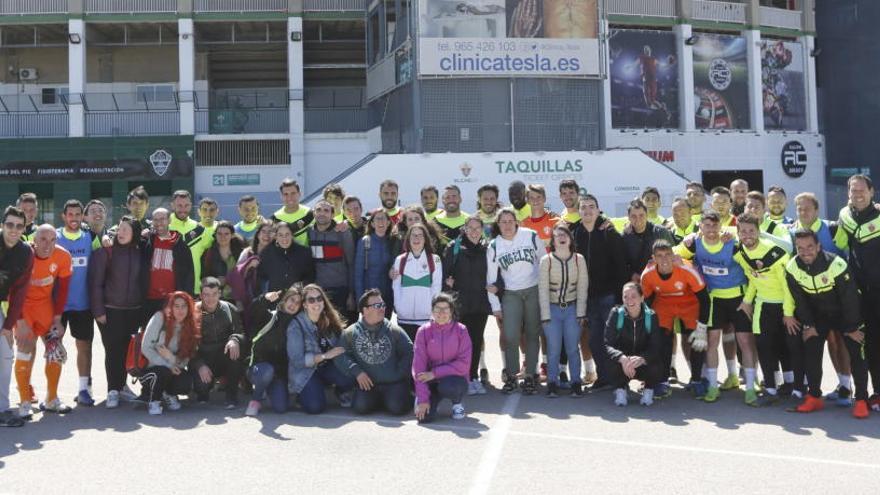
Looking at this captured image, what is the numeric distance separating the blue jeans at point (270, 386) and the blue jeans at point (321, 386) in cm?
18

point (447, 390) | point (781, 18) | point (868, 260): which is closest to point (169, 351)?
point (447, 390)

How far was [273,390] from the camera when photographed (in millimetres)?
7324

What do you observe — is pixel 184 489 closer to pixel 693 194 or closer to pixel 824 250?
pixel 824 250

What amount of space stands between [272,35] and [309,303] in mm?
29112

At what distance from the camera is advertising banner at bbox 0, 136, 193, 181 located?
31234 millimetres

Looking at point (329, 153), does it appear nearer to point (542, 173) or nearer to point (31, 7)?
point (542, 173)

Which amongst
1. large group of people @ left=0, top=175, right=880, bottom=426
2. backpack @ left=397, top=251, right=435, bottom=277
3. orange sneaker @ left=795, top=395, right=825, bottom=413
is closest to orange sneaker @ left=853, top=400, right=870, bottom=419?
large group of people @ left=0, top=175, right=880, bottom=426

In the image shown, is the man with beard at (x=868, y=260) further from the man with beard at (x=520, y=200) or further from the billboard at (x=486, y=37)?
the billboard at (x=486, y=37)

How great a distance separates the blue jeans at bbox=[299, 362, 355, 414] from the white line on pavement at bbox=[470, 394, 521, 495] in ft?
5.05

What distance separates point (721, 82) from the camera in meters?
34.3

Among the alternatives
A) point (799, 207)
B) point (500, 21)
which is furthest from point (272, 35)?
point (799, 207)

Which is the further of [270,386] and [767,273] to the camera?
[767,273]

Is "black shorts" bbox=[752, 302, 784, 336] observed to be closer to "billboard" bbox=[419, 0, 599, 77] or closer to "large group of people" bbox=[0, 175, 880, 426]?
"large group of people" bbox=[0, 175, 880, 426]

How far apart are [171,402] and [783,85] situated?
115 ft
